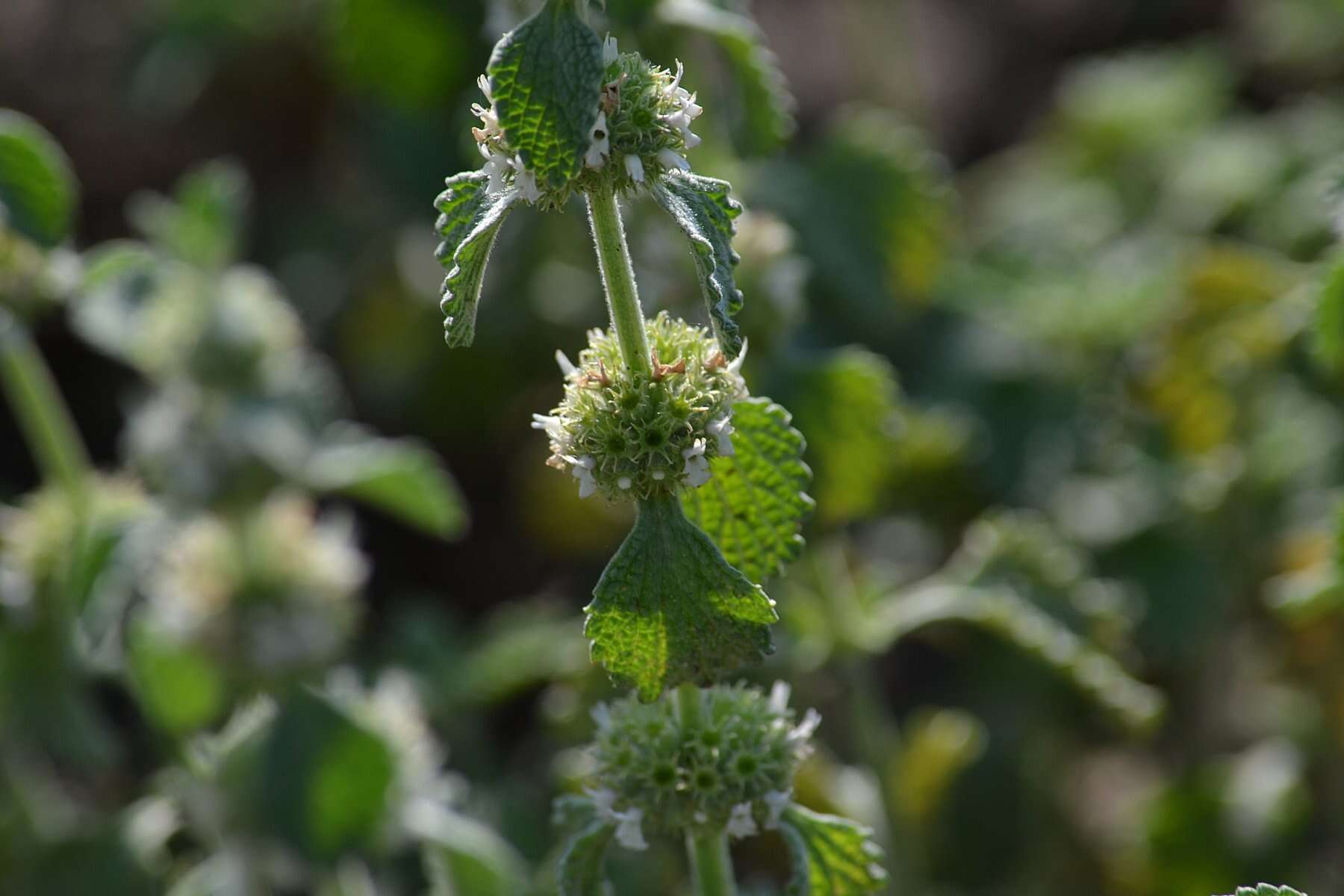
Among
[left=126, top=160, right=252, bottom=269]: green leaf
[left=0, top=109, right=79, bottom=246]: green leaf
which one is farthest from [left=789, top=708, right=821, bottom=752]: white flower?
Answer: [left=126, top=160, right=252, bottom=269]: green leaf

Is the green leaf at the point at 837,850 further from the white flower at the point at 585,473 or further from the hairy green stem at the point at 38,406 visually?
the hairy green stem at the point at 38,406

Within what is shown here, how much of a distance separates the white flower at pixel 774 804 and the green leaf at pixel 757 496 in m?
0.27

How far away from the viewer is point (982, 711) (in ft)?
12.1

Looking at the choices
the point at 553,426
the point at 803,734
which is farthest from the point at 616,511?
the point at 553,426

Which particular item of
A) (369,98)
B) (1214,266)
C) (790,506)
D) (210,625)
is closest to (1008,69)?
(1214,266)

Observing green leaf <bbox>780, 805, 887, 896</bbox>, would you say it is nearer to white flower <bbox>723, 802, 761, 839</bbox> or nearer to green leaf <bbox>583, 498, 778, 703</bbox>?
white flower <bbox>723, 802, 761, 839</bbox>

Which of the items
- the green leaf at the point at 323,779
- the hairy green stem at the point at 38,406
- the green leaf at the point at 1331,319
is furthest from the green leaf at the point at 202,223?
the green leaf at the point at 1331,319

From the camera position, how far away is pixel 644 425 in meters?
1.57

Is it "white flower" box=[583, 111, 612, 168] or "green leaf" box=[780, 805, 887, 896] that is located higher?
"white flower" box=[583, 111, 612, 168]

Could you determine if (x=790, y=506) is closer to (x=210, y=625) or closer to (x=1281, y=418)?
(x=210, y=625)

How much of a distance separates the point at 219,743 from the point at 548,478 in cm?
145

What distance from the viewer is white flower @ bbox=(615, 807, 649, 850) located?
5.69 ft

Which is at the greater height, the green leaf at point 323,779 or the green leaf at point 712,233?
the green leaf at point 323,779

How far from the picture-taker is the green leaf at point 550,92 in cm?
141
